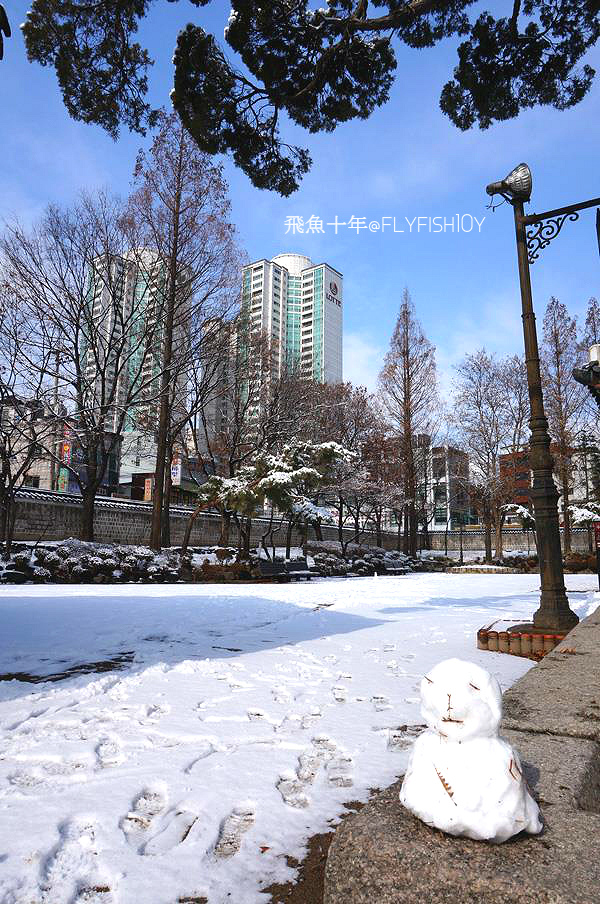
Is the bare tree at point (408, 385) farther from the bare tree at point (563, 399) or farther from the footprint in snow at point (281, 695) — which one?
the footprint in snow at point (281, 695)

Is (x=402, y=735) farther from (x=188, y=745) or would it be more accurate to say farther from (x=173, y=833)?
(x=173, y=833)

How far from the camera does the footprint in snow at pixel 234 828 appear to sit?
2.10 metres

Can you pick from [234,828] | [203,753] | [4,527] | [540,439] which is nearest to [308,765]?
[203,753]

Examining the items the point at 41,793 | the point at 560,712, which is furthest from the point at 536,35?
the point at 41,793

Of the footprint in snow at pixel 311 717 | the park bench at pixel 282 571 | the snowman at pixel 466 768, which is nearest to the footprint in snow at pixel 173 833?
the snowman at pixel 466 768

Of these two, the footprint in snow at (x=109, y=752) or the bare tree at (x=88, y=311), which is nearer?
the footprint in snow at (x=109, y=752)

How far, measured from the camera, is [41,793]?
2.51 metres

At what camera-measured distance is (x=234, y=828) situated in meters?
2.26

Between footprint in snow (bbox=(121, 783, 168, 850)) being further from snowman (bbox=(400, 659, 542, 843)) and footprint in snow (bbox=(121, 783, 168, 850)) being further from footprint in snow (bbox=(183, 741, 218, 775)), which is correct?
snowman (bbox=(400, 659, 542, 843))

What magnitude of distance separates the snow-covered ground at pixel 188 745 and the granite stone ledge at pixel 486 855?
0.56m

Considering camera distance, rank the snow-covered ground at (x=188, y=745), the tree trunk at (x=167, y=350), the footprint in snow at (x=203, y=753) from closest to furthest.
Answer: the snow-covered ground at (x=188, y=745), the footprint in snow at (x=203, y=753), the tree trunk at (x=167, y=350)

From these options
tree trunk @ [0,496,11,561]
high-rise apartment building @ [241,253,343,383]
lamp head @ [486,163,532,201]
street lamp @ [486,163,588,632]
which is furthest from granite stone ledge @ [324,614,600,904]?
high-rise apartment building @ [241,253,343,383]

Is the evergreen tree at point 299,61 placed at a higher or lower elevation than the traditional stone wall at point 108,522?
higher

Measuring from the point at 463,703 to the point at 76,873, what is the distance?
1.52 metres
